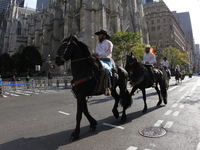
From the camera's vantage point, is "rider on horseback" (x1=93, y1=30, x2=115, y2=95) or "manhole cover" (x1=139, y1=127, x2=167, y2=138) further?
"rider on horseback" (x1=93, y1=30, x2=115, y2=95)

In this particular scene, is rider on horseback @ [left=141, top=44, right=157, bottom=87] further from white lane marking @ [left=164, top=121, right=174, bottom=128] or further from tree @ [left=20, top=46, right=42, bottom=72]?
tree @ [left=20, top=46, right=42, bottom=72]

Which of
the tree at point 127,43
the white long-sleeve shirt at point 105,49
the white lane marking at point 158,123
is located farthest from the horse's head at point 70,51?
the tree at point 127,43

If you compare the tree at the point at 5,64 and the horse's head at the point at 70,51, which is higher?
the tree at the point at 5,64

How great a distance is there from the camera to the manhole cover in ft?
10.2

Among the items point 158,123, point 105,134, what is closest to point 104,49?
point 105,134

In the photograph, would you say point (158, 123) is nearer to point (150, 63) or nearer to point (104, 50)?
point (104, 50)

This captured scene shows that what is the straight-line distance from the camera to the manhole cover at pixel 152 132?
10.2 feet

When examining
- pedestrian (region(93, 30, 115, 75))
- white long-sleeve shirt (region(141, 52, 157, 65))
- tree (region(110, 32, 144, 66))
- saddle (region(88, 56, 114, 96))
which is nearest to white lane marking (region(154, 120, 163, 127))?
saddle (region(88, 56, 114, 96))

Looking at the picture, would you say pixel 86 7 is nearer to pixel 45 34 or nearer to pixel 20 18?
pixel 45 34

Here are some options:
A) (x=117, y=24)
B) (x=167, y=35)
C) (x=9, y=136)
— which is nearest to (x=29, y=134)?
(x=9, y=136)

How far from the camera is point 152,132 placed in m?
3.27

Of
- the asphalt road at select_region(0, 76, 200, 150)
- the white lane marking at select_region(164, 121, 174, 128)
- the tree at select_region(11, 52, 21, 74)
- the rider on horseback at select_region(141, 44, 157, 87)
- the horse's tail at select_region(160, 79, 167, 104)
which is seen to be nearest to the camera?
the asphalt road at select_region(0, 76, 200, 150)

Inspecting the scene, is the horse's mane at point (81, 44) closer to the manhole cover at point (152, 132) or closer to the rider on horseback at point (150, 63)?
the manhole cover at point (152, 132)

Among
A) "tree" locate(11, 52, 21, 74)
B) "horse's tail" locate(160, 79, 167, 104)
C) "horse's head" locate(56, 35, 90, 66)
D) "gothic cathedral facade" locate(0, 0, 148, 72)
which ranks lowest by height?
"horse's tail" locate(160, 79, 167, 104)
